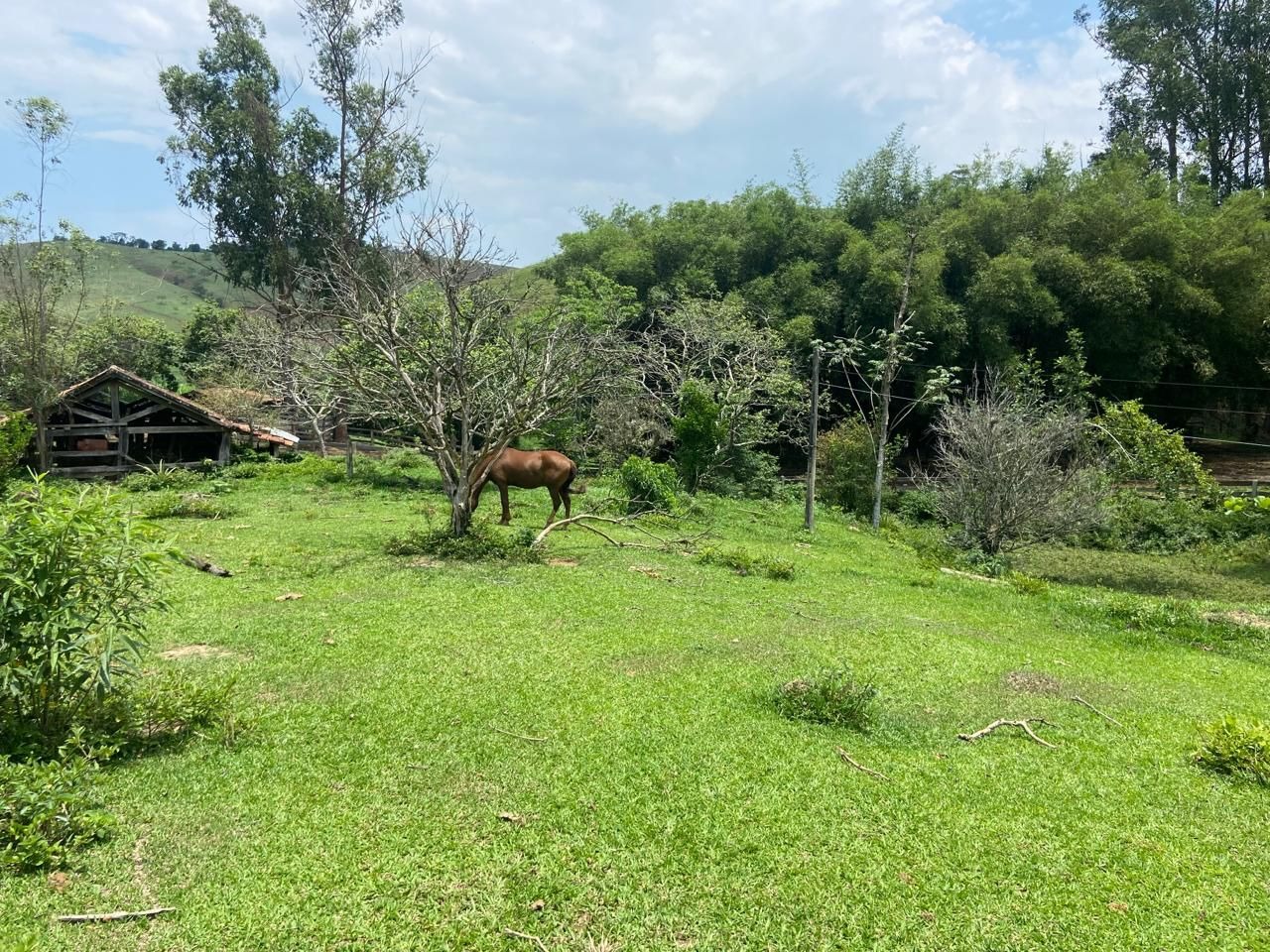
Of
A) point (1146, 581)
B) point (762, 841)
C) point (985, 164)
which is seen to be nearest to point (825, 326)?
point (985, 164)

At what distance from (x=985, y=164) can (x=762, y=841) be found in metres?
30.0

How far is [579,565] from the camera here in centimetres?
1014

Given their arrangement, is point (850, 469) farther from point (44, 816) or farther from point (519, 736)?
point (44, 816)

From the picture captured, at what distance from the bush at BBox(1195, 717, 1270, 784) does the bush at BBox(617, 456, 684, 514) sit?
10755mm

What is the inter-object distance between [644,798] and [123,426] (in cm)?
2046

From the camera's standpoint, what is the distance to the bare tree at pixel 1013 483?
15234 millimetres

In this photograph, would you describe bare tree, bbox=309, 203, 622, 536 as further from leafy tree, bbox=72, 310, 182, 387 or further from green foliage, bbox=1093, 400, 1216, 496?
leafy tree, bbox=72, 310, 182, 387

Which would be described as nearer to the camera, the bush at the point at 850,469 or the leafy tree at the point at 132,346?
the bush at the point at 850,469

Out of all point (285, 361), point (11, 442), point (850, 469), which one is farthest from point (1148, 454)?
point (11, 442)

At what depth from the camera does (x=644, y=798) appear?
402cm

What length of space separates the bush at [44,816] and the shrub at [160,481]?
1475 centimetres

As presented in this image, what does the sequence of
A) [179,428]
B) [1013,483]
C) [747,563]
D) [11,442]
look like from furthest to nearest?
[179,428]
[1013,483]
[11,442]
[747,563]

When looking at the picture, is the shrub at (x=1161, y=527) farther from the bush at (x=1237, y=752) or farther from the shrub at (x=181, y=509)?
the shrub at (x=181, y=509)

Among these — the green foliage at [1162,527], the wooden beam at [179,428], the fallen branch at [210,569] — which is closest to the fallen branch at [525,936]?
the fallen branch at [210,569]
